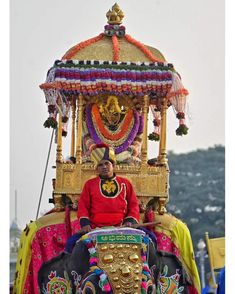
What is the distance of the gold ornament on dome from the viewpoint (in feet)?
63.9

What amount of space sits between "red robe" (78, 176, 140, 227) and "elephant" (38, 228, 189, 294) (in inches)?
11.3

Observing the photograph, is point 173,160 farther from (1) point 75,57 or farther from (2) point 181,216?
(1) point 75,57

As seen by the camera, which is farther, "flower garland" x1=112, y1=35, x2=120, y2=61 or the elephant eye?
"flower garland" x1=112, y1=35, x2=120, y2=61

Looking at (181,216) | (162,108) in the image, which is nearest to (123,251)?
(162,108)

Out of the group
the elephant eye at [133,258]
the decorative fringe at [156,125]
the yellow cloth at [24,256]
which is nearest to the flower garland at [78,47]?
the decorative fringe at [156,125]

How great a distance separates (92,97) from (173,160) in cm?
2508

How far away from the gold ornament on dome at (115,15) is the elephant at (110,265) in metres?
2.57

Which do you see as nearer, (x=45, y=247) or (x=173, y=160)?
(x=45, y=247)

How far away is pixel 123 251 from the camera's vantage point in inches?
676

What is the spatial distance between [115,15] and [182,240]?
2.46 metres

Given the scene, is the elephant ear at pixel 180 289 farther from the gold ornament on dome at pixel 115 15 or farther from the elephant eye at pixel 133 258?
the gold ornament on dome at pixel 115 15

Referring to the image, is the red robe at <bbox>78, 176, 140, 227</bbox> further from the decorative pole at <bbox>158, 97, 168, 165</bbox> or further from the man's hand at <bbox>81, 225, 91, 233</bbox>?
the decorative pole at <bbox>158, 97, 168, 165</bbox>

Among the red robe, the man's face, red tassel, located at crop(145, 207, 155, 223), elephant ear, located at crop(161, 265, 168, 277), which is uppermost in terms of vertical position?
the man's face

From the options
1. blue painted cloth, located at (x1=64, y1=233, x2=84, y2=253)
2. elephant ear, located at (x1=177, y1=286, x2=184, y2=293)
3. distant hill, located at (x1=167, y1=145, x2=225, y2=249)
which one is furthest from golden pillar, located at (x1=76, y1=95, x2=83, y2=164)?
distant hill, located at (x1=167, y1=145, x2=225, y2=249)
